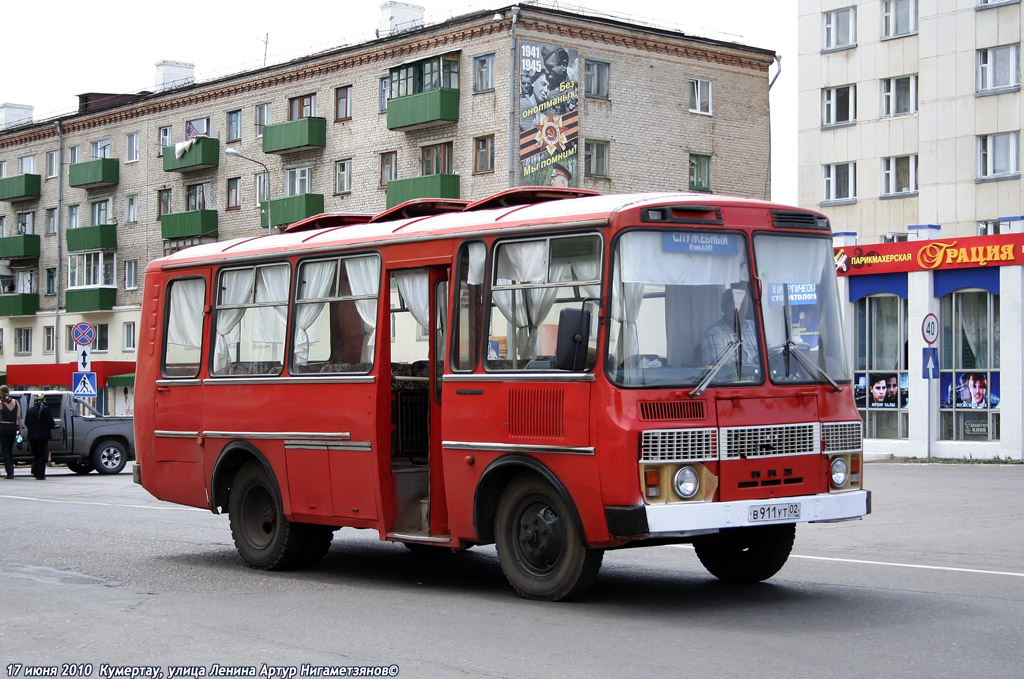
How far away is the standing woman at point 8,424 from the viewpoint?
1175 inches

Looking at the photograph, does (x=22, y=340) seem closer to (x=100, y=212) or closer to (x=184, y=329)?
(x=100, y=212)

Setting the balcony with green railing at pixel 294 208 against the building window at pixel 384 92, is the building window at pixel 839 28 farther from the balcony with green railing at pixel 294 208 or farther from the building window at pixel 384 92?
the balcony with green railing at pixel 294 208

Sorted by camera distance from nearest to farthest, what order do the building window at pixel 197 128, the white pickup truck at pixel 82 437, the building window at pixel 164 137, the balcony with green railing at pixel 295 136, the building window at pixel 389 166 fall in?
the white pickup truck at pixel 82 437 < the building window at pixel 389 166 < the balcony with green railing at pixel 295 136 < the building window at pixel 197 128 < the building window at pixel 164 137

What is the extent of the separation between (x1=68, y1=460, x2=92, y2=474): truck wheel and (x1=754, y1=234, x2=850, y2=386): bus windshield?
25.0m

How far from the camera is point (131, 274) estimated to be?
68000 mm

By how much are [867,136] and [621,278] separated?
4169cm

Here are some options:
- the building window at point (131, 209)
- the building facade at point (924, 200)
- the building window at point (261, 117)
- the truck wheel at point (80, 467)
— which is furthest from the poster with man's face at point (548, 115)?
the building window at point (131, 209)

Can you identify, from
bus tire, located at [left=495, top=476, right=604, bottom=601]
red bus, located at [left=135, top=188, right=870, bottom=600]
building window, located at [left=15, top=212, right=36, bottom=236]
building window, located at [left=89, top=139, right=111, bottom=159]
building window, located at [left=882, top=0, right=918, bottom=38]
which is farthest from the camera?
building window, located at [left=15, top=212, right=36, bottom=236]

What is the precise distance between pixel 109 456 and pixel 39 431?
2.79 metres

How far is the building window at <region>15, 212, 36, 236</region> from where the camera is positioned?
7562 cm

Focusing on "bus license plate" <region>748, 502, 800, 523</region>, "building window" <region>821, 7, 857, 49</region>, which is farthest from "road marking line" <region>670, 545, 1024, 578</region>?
"building window" <region>821, 7, 857, 49</region>

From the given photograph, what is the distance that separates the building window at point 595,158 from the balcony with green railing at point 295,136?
Answer: 12090 mm

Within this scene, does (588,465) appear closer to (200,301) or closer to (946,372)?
(200,301)

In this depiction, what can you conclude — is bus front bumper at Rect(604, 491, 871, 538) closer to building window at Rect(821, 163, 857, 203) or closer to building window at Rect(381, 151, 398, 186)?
→ building window at Rect(821, 163, 857, 203)
